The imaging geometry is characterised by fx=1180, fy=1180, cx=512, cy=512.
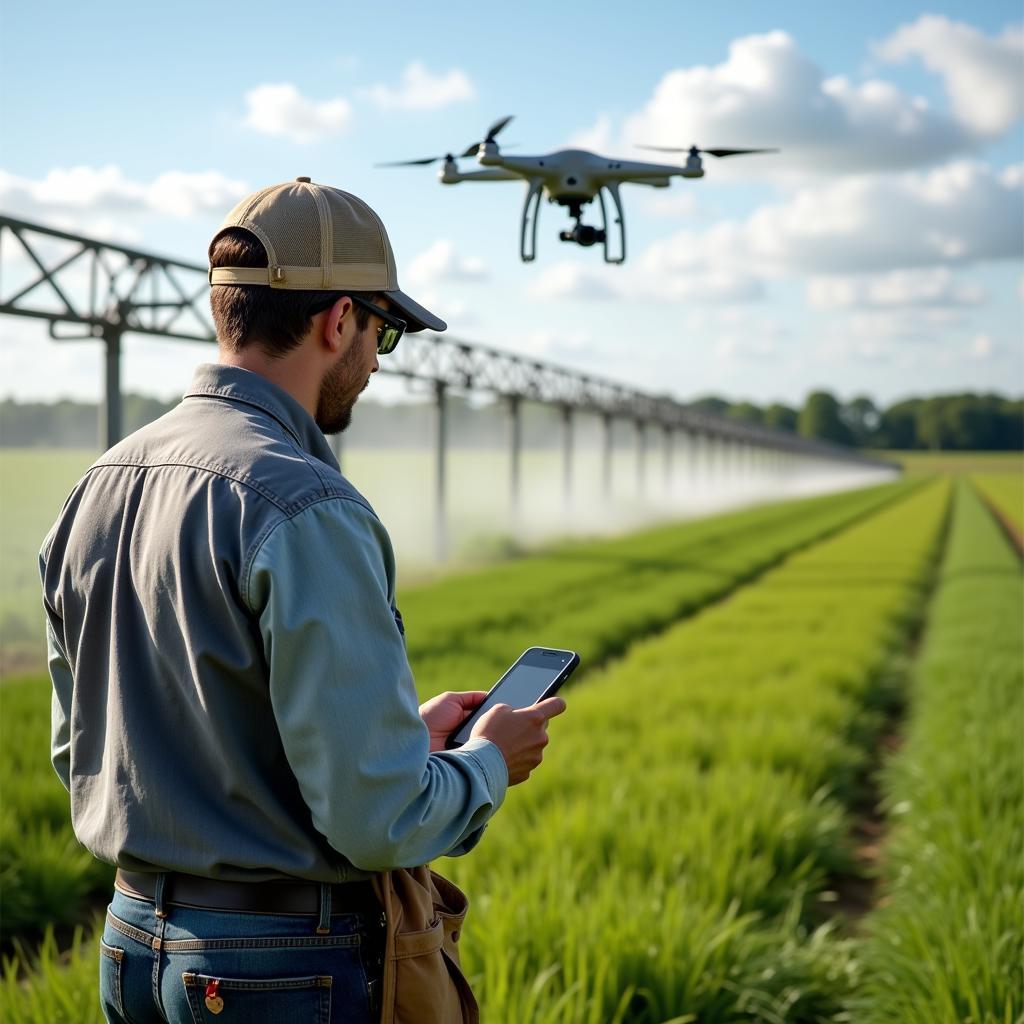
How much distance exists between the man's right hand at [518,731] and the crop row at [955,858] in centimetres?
241

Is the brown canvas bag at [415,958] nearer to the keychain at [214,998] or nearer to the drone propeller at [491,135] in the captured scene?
the keychain at [214,998]

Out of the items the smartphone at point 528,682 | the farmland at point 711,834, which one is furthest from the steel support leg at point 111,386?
the smartphone at point 528,682

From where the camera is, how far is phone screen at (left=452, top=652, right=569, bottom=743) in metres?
2.06

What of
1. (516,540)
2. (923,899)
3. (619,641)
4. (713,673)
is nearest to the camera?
(923,899)

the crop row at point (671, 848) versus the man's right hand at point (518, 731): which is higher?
the man's right hand at point (518, 731)

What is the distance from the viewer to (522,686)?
2.15 metres

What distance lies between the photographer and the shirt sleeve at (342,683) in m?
1.60

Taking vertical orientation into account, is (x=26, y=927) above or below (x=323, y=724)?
below

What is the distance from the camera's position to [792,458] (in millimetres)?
98938

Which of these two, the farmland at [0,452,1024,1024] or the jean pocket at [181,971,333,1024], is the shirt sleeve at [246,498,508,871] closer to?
the jean pocket at [181,971,333,1024]

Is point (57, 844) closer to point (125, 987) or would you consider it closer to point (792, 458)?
point (125, 987)

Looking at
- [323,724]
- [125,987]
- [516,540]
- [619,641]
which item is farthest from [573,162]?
[516,540]

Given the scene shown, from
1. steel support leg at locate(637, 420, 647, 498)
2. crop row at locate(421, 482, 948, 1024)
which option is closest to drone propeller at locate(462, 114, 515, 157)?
crop row at locate(421, 482, 948, 1024)

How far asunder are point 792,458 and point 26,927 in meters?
97.4
